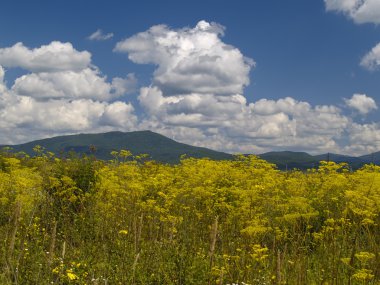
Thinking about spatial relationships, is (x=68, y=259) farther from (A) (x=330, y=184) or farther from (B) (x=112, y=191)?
(A) (x=330, y=184)

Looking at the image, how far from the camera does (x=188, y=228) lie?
30.7ft

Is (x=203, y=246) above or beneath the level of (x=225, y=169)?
beneath

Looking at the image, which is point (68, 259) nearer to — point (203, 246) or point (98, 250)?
point (98, 250)

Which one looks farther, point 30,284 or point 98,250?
point 98,250

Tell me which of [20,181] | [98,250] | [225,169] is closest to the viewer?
[98,250]

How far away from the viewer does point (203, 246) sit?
27.9ft

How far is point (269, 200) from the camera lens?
391 inches

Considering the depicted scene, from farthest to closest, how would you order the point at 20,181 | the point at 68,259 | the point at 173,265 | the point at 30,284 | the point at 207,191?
the point at 207,191 < the point at 20,181 < the point at 68,259 < the point at 173,265 < the point at 30,284

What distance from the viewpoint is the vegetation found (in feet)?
20.1

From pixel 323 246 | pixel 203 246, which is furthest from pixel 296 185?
pixel 203 246

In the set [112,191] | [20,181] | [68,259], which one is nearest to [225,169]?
[112,191]

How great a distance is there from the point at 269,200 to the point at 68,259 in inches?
198

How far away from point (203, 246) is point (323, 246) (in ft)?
8.38

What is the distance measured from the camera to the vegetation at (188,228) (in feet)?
20.1
